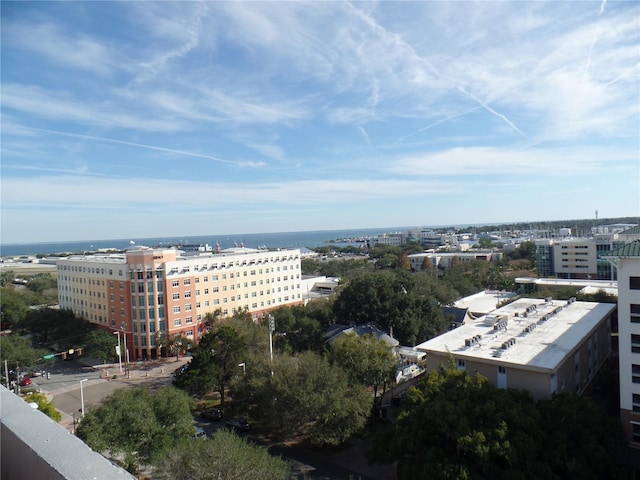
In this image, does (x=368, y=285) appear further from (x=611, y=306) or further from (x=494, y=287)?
(x=494, y=287)

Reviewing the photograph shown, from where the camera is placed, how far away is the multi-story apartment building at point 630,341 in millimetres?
14938

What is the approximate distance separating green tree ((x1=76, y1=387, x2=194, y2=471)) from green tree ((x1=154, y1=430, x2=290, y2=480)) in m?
2.38

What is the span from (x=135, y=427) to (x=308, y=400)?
5657 millimetres

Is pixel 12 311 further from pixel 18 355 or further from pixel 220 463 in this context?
pixel 220 463

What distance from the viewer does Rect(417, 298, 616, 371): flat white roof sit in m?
16.9

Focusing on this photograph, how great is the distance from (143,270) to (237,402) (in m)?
19.1

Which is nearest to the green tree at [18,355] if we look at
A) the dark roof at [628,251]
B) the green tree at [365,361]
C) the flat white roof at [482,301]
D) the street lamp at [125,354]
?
the street lamp at [125,354]

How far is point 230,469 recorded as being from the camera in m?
10.0

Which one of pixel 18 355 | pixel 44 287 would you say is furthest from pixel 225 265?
pixel 44 287

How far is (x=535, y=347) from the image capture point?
17984mm

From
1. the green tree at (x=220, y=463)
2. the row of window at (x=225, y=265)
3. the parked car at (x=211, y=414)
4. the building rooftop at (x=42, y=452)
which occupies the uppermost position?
the building rooftop at (x=42, y=452)

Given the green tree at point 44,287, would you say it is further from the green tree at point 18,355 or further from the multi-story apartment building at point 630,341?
the multi-story apartment building at point 630,341

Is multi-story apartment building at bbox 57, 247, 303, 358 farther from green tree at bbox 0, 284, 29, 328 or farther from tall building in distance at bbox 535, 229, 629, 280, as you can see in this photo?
tall building in distance at bbox 535, 229, 629, 280

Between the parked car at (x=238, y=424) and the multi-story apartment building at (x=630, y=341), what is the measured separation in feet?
46.9
